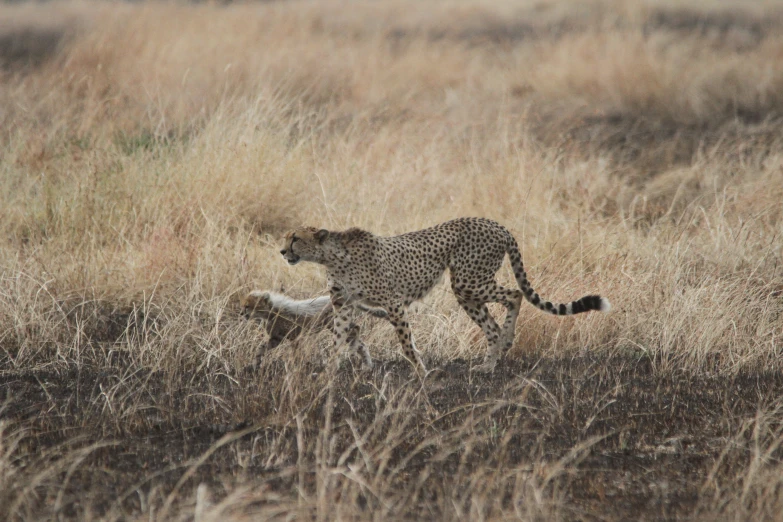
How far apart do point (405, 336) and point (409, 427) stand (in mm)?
761

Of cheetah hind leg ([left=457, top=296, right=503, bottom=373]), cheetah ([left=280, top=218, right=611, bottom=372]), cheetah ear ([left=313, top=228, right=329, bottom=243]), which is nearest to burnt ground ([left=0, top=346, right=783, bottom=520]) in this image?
cheetah hind leg ([left=457, top=296, right=503, bottom=373])

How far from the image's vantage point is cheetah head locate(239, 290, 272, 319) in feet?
18.0

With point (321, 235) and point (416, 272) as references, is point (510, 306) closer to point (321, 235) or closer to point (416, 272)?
point (416, 272)

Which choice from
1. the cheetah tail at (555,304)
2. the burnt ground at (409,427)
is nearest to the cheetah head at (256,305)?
the burnt ground at (409,427)

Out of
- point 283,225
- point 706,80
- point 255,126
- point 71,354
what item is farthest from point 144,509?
point 706,80

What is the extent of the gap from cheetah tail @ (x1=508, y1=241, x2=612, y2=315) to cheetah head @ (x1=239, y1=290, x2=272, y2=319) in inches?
50.0

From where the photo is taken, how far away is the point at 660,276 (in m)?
5.94

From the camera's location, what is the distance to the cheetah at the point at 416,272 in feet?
16.5

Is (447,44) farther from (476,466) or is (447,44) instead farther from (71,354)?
(476,466)

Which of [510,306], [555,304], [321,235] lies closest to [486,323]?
[510,306]

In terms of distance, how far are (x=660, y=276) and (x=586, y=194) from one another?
2.05 m

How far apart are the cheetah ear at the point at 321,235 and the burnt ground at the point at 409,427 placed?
0.62 m

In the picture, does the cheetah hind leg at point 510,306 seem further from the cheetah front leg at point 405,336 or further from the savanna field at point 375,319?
the cheetah front leg at point 405,336

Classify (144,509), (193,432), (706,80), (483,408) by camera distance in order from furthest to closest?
(706,80)
(483,408)
(193,432)
(144,509)
